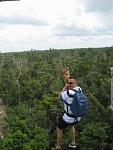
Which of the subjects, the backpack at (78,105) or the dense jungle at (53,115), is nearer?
the backpack at (78,105)

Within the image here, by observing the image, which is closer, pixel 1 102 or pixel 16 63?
pixel 1 102

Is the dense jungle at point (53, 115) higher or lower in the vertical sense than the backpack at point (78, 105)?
lower

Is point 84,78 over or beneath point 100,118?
over

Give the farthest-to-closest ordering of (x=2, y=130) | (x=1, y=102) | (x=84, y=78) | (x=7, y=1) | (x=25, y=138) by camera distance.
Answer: (x=1, y=102), (x=84, y=78), (x=2, y=130), (x=25, y=138), (x=7, y=1)

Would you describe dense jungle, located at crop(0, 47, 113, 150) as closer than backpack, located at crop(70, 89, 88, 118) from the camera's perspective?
No

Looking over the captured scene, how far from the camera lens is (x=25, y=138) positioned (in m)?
12.8

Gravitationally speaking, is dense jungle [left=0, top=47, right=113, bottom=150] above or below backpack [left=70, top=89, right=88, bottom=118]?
below

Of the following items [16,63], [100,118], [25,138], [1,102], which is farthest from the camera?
[16,63]

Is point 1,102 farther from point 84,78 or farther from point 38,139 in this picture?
point 38,139

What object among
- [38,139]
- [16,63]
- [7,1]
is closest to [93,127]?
[38,139]

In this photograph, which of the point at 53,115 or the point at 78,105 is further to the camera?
the point at 53,115

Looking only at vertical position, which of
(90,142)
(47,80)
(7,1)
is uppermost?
(7,1)

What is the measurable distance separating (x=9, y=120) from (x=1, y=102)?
268 inches

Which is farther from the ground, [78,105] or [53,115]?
[78,105]
